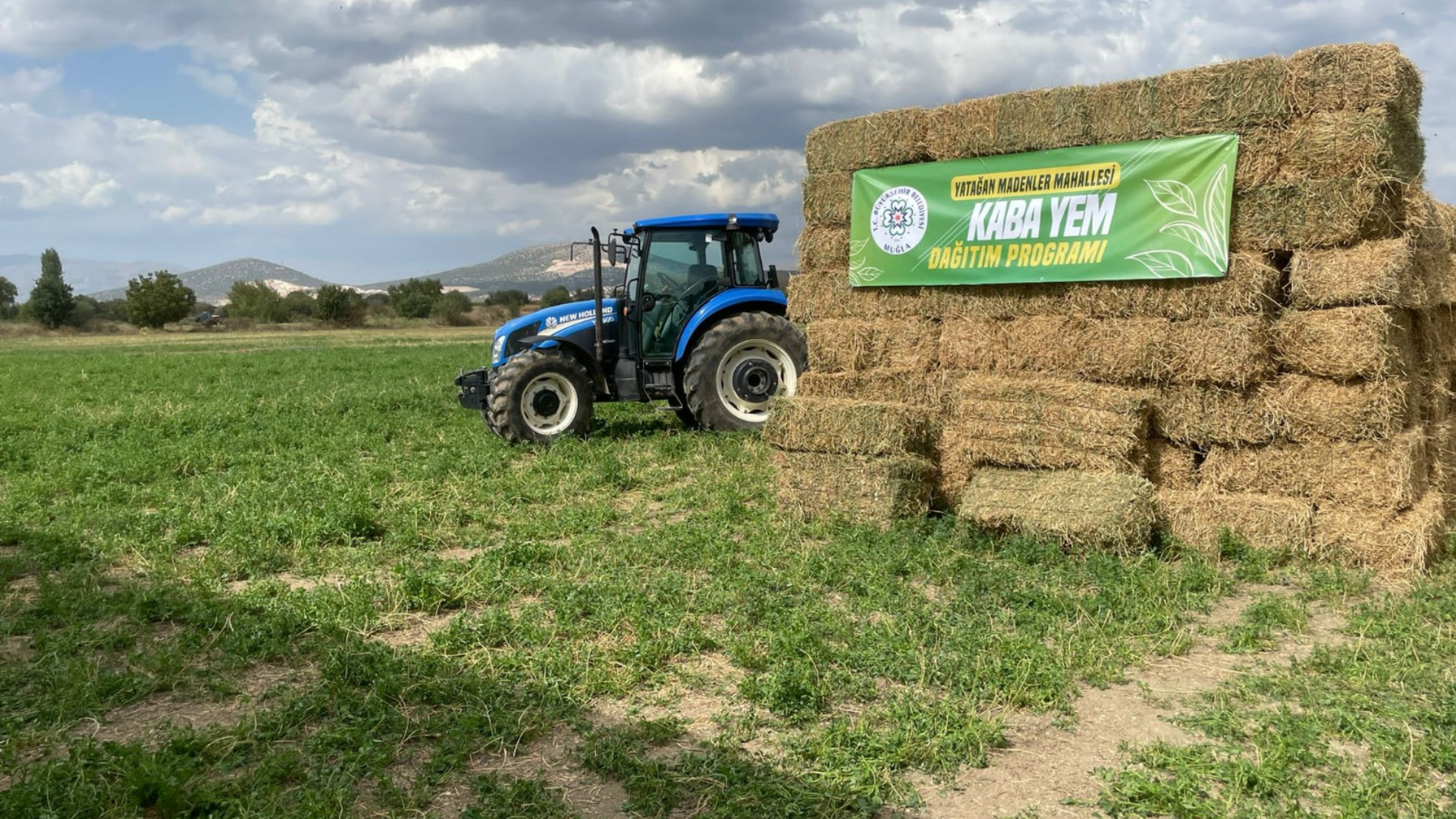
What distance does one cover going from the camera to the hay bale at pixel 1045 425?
267 inches

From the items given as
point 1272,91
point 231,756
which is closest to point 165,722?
point 231,756

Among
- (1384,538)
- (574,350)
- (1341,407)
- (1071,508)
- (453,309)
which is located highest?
(453,309)

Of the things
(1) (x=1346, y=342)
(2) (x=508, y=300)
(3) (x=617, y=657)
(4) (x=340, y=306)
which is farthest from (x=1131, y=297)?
(2) (x=508, y=300)

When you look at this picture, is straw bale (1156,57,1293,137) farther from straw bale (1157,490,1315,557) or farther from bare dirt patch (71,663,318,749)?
bare dirt patch (71,663,318,749)

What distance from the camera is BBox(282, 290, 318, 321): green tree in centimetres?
6231

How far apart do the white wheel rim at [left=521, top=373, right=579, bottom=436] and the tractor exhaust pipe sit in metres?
0.57

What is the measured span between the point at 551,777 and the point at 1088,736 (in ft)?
7.16

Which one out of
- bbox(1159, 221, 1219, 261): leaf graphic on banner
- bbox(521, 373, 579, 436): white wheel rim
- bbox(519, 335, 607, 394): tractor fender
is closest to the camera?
bbox(1159, 221, 1219, 261): leaf graphic on banner

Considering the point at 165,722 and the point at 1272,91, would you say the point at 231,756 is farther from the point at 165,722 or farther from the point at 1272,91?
the point at 1272,91

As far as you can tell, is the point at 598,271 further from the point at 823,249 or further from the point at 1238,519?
the point at 1238,519

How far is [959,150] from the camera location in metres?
7.77

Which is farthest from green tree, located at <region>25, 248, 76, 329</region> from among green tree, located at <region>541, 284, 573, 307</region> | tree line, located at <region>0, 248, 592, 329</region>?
green tree, located at <region>541, 284, 573, 307</region>

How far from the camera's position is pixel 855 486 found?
7.42 metres

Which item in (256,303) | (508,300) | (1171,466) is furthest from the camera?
(508,300)
